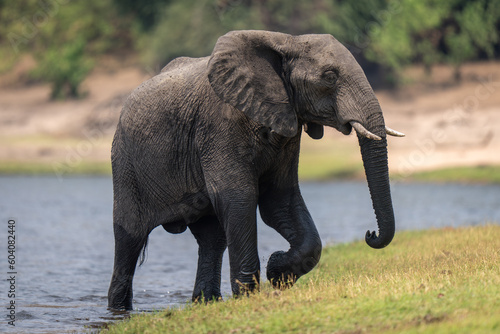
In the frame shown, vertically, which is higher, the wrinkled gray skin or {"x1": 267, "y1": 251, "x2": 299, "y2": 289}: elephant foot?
the wrinkled gray skin

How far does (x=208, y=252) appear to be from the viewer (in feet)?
35.0

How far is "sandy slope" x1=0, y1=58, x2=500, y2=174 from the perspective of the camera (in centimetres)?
3928

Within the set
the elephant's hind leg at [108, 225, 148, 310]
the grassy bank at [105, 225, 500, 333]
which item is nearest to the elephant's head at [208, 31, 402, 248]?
the grassy bank at [105, 225, 500, 333]

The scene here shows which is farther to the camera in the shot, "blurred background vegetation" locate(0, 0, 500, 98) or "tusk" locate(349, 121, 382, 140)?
"blurred background vegetation" locate(0, 0, 500, 98)

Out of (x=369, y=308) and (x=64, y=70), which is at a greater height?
(x=64, y=70)

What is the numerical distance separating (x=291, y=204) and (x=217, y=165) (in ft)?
3.17

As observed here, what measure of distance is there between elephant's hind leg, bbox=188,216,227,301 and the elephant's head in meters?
1.92

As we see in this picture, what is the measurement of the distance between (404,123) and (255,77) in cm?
3378

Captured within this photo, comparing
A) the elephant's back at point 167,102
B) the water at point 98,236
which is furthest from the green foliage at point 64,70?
the elephant's back at point 167,102

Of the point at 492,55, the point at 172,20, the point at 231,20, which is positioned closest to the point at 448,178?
the point at 492,55

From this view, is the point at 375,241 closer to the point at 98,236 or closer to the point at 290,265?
the point at 290,265

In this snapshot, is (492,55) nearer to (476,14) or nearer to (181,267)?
(476,14)

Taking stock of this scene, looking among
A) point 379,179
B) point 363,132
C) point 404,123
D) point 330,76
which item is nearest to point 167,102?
point 330,76

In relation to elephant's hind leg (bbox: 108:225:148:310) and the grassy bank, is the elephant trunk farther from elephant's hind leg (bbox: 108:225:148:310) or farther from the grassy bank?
elephant's hind leg (bbox: 108:225:148:310)
